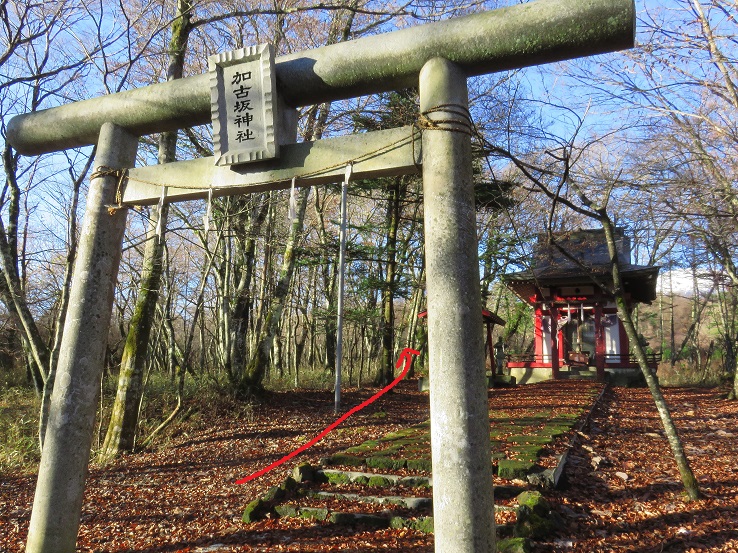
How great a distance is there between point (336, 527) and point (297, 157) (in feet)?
9.74

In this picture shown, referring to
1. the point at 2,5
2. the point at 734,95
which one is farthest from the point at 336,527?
the point at 734,95

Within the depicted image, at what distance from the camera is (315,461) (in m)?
6.51

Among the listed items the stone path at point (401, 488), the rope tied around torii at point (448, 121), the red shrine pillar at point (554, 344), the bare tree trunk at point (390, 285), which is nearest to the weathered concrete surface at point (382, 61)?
the rope tied around torii at point (448, 121)

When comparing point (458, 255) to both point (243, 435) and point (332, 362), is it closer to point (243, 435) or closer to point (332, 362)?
point (243, 435)

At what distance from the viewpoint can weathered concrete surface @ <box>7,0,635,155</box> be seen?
10.0 feet

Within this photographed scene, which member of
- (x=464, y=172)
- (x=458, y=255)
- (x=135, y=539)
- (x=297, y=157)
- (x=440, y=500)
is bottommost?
(x=135, y=539)

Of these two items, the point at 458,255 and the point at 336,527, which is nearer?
the point at 458,255

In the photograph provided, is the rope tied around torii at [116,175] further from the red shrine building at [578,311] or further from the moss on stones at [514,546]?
the red shrine building at [578,311]

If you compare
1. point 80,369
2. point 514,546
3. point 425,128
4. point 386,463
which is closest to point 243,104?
point 425,128

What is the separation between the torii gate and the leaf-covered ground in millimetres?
1354

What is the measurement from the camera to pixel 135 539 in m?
4.61

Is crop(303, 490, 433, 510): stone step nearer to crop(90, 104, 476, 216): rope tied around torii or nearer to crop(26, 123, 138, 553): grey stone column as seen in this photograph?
crop(26, 123, 138, 553): grey stone column

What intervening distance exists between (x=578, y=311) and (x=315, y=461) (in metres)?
15.0

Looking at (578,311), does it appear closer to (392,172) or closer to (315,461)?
(315,461)
